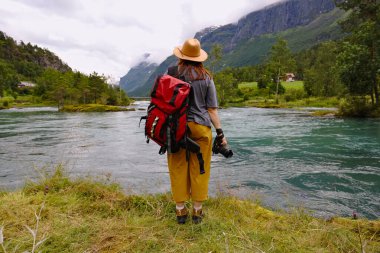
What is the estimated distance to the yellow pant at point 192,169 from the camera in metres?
4.48

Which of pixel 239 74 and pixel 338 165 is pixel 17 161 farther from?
pixel 239 74

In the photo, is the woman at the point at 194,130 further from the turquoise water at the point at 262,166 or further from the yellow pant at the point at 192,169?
the turquoise water at the point at 262,166

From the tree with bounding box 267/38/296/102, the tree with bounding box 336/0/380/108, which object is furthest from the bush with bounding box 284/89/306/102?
the tree with bounding box 336/0/380/108

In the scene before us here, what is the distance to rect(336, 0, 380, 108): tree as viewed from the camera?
2769 cm

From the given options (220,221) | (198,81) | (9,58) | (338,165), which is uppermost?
(9,58)

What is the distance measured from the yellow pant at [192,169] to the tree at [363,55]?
2778 centimetres

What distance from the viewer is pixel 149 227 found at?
4.25 metres

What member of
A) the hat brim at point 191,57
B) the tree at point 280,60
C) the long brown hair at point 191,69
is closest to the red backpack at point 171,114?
the long brown hair at point 191,69

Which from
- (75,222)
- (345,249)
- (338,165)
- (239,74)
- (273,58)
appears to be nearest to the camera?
(345,249)

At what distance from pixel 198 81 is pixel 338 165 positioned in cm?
855

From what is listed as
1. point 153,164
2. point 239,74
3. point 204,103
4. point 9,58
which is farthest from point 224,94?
point 9,58

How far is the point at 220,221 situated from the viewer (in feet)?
14.8

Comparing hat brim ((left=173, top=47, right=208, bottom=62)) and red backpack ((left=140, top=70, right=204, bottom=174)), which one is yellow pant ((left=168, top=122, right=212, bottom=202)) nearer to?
red backpack ((left=140, top=70, right=204, bottom=174))

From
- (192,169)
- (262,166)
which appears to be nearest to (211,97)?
(192,169)
